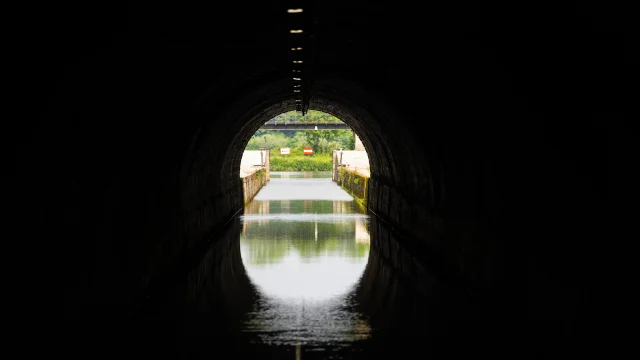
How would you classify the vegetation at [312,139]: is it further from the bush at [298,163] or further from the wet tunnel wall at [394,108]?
the wet tunnel wall at [394,108]

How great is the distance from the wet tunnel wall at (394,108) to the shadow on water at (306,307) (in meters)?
0.65

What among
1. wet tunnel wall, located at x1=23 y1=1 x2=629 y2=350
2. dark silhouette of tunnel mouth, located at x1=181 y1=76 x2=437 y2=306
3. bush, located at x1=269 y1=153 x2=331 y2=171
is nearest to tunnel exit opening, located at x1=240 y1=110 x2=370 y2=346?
dark silhouette of tunnel mouth, located at x1=181 y1=76 x2=437 y2=306

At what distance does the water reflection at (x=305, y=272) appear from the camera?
8.45 m

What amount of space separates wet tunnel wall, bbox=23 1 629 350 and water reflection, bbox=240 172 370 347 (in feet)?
6.57

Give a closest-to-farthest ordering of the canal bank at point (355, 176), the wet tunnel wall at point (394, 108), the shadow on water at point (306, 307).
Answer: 1. the wet tunnel wall at point (394, 108)
2. the shadow on water at point (306, 307)
3. the canal bank at point (355, 176)

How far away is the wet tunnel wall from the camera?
598 cm

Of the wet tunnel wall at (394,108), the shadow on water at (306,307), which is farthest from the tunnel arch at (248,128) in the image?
the shadow on water at (306,307)

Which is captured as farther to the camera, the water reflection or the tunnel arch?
the tunnel arch

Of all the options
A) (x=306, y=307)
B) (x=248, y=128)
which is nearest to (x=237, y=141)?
(x=248, y=128)

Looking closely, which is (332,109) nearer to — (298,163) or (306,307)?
(306,307)

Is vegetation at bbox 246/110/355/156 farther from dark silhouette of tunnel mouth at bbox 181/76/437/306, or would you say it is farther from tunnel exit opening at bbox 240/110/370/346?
dark silhouette of tunnel mouth at bbox 181/76/437/306

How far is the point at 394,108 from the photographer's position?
13773 millimetres

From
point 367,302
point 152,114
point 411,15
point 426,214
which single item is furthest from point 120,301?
point 426,214

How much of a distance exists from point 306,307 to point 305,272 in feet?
10.7
